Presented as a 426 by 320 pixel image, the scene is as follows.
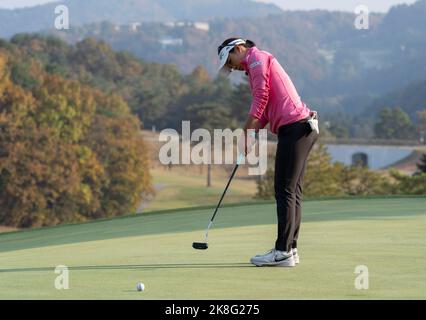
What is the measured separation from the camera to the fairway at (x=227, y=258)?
27.0 feet

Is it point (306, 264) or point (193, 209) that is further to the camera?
point (193, 209)

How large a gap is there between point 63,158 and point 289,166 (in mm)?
76217

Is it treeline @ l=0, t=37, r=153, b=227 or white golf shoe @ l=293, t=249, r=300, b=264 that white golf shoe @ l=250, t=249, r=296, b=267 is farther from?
treeline @ l=0, t=37, r=153, b=227

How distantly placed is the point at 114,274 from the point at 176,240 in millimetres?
3653

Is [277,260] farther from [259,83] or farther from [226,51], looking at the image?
[226,51]

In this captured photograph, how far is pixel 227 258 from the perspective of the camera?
34.5 feet

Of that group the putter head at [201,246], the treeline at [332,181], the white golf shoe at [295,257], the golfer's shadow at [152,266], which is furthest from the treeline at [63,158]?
the white golf shoe at [295,257]

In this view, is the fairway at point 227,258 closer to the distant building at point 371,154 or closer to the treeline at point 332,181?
the treeline at point 332,181

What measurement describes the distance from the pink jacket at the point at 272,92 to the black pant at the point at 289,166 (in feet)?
0.32

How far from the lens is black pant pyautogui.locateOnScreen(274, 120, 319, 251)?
9.70 metres

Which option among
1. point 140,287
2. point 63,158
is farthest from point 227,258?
point 63,158

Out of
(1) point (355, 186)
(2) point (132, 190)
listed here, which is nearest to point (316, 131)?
(1) point (355, 186)

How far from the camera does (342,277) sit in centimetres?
882

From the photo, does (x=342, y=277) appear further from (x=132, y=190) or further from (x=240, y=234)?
(x=132, y=190)
